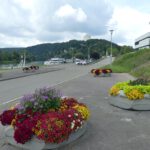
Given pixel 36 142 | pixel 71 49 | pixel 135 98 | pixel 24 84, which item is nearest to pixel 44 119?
pixel 36 142

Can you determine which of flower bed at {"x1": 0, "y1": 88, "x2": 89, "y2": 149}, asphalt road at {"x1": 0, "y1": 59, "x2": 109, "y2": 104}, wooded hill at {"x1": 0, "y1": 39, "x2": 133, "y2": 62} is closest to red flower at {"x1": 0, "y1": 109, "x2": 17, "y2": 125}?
flower bed at {"x1": 0, "y1": 88, "x2": 89, "y2": 149}

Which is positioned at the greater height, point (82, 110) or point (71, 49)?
point (71, 49)

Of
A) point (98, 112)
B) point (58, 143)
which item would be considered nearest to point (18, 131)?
point (58, 143)

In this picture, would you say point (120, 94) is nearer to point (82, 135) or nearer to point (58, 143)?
point (82, 135)

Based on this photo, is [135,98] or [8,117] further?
→ [135,98]

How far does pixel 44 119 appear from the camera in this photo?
5.47 meters

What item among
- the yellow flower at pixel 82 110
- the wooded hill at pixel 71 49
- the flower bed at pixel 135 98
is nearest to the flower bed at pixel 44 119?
the yellow flower at pixel 82 110

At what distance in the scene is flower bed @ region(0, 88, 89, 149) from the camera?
5.23 m

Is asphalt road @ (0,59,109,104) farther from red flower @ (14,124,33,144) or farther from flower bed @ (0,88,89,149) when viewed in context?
red flower @ (14,124,33,144)

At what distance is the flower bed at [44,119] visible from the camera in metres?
5.23

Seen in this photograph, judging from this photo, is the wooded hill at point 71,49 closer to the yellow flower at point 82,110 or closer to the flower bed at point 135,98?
the flower bed at point 135,98

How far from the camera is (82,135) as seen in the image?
20.5ft

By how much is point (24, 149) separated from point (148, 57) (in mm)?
43672

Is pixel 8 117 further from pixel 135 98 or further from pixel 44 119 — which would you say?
pixel 135 98
